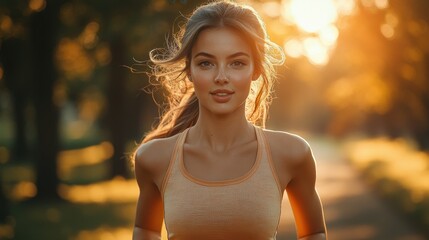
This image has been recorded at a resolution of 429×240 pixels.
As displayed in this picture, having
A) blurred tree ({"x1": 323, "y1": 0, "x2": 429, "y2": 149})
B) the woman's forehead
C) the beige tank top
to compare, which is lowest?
the beige tank top

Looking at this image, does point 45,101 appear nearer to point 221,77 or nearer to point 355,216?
point 355,216

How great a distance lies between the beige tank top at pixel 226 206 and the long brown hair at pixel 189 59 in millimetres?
457

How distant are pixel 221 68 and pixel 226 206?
1.80 feet

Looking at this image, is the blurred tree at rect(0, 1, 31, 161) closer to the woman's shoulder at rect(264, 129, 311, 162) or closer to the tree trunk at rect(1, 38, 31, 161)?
the tree trunk at rect(1, 38, 31, 161)

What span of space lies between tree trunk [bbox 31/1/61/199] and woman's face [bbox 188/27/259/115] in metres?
15.4

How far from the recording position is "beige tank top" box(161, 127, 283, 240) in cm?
328

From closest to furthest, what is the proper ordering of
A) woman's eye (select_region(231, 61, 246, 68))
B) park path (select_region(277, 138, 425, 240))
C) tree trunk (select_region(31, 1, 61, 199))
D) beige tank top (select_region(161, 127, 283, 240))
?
beige tank top (select_region(161, 127, 283, 240)) → woman's eye (select_region(231, 61, 246, 68)) → park path (select_region(277, 138, 425, 240)) → tree trunk (select_region(31, 1, 61, 199))

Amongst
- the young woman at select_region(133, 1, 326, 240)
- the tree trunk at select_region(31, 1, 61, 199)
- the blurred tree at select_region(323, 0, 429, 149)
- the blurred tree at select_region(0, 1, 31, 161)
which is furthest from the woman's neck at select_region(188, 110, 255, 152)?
the tree trunk at select_region(31, 1, 61, 199)

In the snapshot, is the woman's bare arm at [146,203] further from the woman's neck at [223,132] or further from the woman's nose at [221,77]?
the woman's nose at [221,77]

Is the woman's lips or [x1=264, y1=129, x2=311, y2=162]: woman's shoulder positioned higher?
the woman's lips

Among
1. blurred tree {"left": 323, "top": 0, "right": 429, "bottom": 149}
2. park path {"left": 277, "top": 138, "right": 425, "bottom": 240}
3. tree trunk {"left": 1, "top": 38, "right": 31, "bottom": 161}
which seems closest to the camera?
blurred tree {"left": 323, "top": 0, "right": 429, "bottom": 149}

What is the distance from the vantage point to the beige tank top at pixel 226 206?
3279 mm

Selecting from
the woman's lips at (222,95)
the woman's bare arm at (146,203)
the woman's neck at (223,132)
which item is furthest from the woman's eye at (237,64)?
the woman's bare arm at (146,203)

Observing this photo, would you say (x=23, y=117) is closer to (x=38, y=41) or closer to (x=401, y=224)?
(x=38, y=41)
